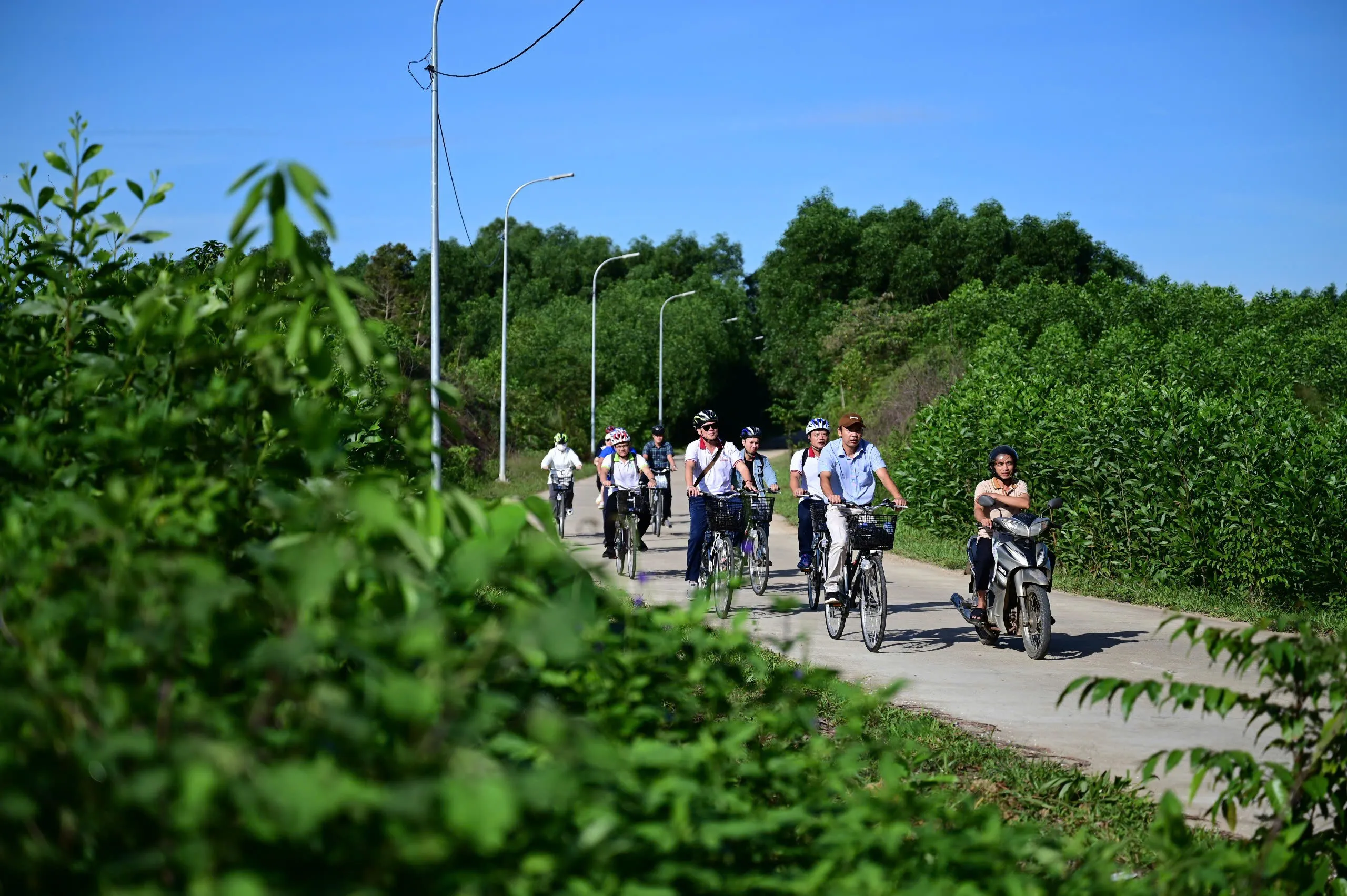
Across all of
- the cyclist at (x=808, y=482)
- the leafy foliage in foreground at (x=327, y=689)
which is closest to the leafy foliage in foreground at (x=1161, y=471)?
the cyclist at (x=808, y=482)

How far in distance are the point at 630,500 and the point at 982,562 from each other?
22.0ft

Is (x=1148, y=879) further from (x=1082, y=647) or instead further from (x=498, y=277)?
(x=498, y=277)

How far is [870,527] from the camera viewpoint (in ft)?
34.6

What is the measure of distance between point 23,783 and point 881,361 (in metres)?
44.9

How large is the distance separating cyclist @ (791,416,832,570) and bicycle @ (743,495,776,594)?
1.18 feet

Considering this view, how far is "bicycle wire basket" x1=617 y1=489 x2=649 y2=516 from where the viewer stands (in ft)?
53.2

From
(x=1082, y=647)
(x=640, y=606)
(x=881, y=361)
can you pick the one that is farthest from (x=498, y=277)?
(x=640, y=606)

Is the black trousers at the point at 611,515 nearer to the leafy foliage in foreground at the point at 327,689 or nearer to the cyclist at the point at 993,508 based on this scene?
the cyclist at the point at 993,508

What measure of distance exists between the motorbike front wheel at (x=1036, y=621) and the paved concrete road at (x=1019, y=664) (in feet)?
0.43

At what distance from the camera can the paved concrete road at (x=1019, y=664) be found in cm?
689

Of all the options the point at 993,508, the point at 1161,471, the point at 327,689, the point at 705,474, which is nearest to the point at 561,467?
the point at 705,474

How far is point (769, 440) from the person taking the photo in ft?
275

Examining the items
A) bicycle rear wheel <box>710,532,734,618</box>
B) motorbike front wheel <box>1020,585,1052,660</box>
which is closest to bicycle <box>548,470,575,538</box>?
motorbike front wheel <box>1020,585,1052,660</box>

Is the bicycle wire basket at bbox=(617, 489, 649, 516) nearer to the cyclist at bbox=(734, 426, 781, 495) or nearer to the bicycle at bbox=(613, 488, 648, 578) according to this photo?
the bicycle at bbox=(613, 488, 648, 578)
